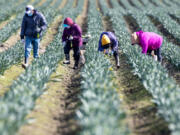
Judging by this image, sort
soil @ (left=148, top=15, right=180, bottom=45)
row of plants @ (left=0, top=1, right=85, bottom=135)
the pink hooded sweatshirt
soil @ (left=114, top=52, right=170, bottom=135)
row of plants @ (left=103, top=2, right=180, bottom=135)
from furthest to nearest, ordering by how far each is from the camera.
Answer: soil @ (left=148, top=15, right=180, bottom=45)
the pink hooded sweatshirt
soil @ (left=114, top=52, right=170, bottom=135)
row of plants @ (left=103, top=2, right=180, bottom=135)
row of plants @ (left=0, top=1, right=85, bottom=135)

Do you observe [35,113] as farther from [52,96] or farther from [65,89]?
[65,89]

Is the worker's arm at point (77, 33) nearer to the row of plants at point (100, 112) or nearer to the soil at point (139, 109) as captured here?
the soil at point (139, 109)

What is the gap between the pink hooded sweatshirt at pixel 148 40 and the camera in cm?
813

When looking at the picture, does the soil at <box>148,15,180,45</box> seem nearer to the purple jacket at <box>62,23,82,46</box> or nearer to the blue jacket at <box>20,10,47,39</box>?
the purple jacket at <box>62,23,82,46</box>

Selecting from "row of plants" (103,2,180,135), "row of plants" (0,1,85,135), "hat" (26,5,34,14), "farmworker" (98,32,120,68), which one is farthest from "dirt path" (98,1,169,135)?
"hat" (26,5,34,14)

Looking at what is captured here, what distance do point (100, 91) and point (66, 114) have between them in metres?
0.92

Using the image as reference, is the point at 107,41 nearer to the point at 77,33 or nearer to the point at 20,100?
the point at 77,33

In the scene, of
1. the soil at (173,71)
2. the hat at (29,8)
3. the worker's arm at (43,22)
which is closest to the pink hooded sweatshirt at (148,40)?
the soil at (173,71)

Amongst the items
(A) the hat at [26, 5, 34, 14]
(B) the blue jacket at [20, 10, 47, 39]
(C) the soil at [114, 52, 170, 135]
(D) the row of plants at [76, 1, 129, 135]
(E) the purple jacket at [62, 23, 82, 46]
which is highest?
(A) the hat at [26, 5, 34, 14]

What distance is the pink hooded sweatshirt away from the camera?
8133 mm

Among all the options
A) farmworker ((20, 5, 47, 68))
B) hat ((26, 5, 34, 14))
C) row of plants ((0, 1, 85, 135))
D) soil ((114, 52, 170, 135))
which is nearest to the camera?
row of plants ((0, 1, 85, 135))

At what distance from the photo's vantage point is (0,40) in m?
14.3

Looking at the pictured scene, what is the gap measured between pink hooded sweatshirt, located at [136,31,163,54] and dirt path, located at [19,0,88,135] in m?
2.20

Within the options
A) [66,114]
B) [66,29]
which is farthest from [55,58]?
[66,114]
